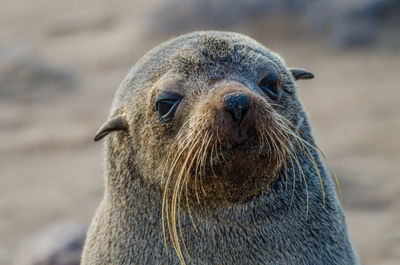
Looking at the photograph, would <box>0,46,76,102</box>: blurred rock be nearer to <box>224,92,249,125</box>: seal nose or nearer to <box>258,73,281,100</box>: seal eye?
<box>258,73,281,100</box>: seal eye

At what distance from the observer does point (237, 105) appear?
3084 mm

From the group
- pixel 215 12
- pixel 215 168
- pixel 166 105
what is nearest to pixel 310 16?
pixel 215 12

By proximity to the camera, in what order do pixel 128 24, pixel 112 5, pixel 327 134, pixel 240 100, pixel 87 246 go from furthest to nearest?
1. pixel 112 5
2. pixel 128 24
3. pixel 327 134
4. pixel 87 246
5. pixel 240 100

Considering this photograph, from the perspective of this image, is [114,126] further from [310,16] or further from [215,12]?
[215,12]

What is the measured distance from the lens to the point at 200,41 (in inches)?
145

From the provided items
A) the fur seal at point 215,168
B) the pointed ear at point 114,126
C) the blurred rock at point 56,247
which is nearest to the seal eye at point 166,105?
the fur seal at point 215,168

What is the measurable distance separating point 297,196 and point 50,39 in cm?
1277

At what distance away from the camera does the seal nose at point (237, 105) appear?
309 centimetres

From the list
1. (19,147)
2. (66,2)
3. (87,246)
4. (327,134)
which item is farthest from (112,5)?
(87,246)

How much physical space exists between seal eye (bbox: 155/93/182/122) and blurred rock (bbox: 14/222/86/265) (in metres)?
2.75

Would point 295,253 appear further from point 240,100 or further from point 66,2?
point 66,2

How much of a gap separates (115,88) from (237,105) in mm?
9165

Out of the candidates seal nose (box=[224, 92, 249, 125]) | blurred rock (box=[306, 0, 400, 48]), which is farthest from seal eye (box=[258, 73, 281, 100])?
blurred rock (box=[306, 0, 400, 48])

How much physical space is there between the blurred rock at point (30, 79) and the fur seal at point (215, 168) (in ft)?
27.3
